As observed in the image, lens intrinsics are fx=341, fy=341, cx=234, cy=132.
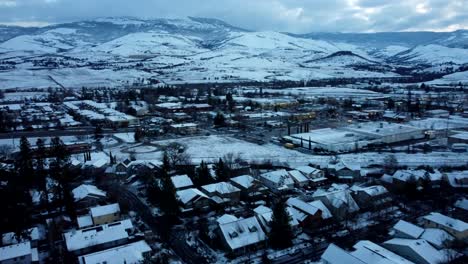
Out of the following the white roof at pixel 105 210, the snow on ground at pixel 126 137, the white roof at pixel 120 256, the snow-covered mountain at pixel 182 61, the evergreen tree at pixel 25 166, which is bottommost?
the white roof at pixel 120 256

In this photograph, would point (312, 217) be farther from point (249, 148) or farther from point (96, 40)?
point (96, 40)

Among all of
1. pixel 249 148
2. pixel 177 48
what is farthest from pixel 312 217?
pixel 177 48

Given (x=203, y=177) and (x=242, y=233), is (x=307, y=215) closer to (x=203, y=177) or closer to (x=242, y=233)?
(x=242, y=233)

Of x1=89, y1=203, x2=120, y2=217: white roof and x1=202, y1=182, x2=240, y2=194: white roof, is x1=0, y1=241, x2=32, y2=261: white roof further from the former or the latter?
x1=202, y1=182, x2=240, y2=194: white roof

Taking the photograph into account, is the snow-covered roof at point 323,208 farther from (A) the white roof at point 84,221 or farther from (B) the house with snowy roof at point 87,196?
(B) the house with snowy roof at point 87,196

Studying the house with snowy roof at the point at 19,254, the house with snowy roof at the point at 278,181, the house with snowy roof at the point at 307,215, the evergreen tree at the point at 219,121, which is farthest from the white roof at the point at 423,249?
the evergreen tree at the point at 219,121
